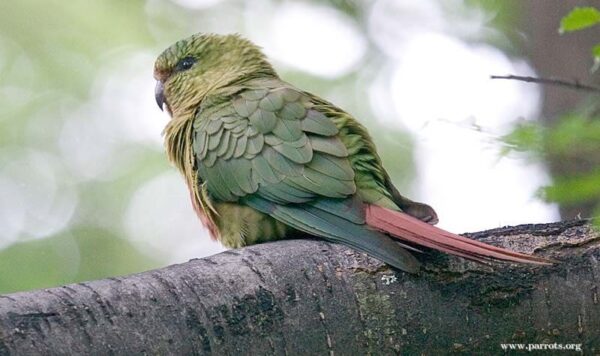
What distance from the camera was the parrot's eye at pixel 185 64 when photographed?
533 cm

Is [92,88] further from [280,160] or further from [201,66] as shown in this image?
[280,160]

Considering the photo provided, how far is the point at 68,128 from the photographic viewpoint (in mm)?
10352

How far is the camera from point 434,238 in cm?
331

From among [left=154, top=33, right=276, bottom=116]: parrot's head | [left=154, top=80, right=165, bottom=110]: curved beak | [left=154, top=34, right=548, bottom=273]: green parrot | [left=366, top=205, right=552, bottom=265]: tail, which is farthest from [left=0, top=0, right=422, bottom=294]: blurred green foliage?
[left=366, top=205, right=552, bottom=265]: tail

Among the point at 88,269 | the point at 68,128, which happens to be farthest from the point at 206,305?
the point at 68,128

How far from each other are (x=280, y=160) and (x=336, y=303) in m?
1.23

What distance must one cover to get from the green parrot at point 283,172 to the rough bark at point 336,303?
220 millimetres

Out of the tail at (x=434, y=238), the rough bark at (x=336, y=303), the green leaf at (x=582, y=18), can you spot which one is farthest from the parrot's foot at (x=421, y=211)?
the green leaf at (x=582, y=18)

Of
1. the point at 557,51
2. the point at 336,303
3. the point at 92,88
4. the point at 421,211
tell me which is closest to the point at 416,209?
the point at 421,211

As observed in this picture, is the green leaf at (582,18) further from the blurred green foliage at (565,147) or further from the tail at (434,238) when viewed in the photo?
the tail at (434,238)

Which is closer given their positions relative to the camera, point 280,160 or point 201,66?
point 280,160

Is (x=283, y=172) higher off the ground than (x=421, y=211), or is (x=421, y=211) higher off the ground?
(x=283, y=172)

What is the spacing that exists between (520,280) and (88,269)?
6.28 metres

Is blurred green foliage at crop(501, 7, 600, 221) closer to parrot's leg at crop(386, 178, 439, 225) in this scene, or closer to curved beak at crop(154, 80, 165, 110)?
parrot's leg at crop(386, 178, 439, 225)
